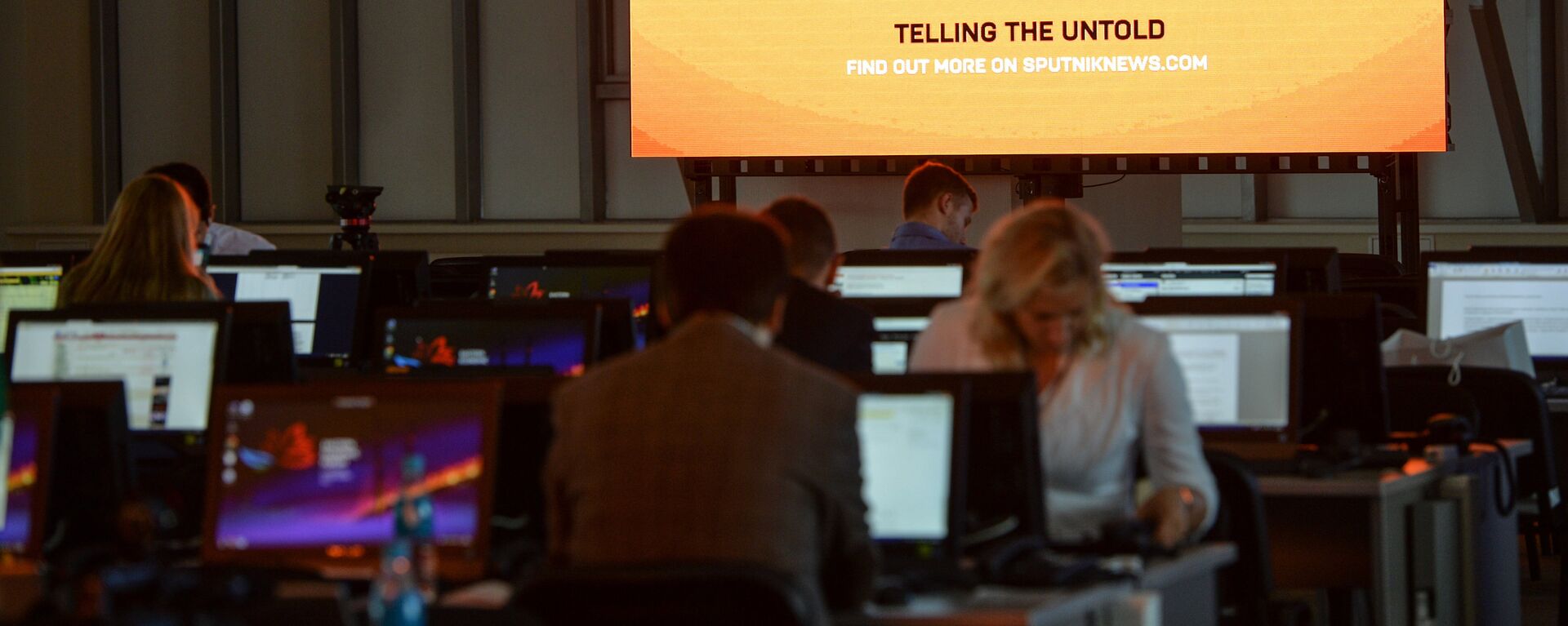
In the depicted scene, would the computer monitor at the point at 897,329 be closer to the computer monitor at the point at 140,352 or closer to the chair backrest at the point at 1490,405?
the chair backrest at the point at 1490,405

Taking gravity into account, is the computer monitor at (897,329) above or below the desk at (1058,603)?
above

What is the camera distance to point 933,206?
7453mm

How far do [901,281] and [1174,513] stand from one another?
3.05 meters

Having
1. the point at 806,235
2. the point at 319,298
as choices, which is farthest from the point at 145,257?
the point at 806,235

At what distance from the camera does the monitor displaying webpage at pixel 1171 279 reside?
5684 millimetres

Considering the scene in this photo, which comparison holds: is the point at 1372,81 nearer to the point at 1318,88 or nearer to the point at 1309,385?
the point at 1318,88

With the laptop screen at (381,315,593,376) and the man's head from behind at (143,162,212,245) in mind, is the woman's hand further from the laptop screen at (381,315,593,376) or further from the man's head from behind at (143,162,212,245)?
the man's head from behind at (143,162,212,245)

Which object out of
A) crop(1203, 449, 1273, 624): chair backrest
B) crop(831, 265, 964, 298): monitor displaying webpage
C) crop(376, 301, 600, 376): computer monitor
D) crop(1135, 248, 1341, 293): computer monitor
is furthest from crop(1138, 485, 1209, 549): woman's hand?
crop(831, 265, 964, 298): monitor displaying webpage

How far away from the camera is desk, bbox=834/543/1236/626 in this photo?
2.62 m

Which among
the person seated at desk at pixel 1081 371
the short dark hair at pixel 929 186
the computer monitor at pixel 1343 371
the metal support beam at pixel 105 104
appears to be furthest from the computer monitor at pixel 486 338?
the metal support beam at pixel 105 104

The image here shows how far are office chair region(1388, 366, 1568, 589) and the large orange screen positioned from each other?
447 centimetres

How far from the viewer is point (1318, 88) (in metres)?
9.52

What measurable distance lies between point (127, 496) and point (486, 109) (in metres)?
9.51

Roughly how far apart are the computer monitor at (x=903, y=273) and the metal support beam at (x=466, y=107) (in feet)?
21.5
